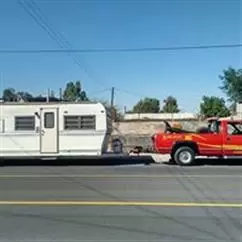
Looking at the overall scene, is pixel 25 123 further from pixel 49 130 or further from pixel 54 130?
pixel 54 130

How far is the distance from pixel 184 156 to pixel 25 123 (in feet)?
21.6

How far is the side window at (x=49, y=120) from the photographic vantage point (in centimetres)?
2409

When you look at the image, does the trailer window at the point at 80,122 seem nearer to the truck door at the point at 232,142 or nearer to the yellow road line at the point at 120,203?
the truck door at the point at 232,142

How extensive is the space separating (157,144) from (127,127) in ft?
108

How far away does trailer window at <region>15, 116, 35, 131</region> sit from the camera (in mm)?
24266

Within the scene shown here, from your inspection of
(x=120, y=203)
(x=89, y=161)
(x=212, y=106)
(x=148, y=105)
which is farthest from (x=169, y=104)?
(x=120, y=203)

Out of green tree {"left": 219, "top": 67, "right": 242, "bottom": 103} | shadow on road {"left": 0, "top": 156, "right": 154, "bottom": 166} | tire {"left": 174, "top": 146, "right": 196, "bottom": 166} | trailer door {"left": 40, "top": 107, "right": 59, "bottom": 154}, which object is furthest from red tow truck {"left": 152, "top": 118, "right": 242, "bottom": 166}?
green tree {"left": 219, "top": 67, "right": 242, "bottom": 103}

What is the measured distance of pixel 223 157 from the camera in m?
24.8

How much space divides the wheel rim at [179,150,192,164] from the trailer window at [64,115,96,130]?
3675 millimetres

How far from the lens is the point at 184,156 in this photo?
24.0 metres

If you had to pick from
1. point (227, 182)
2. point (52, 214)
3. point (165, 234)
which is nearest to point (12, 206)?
point (52, 214)

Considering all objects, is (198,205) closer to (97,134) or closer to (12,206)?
(12,206)

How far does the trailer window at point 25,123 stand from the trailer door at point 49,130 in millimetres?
389

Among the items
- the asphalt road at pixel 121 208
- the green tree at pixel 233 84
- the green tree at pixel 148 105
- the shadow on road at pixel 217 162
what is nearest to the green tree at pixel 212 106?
the green tree at pixel 233 84
